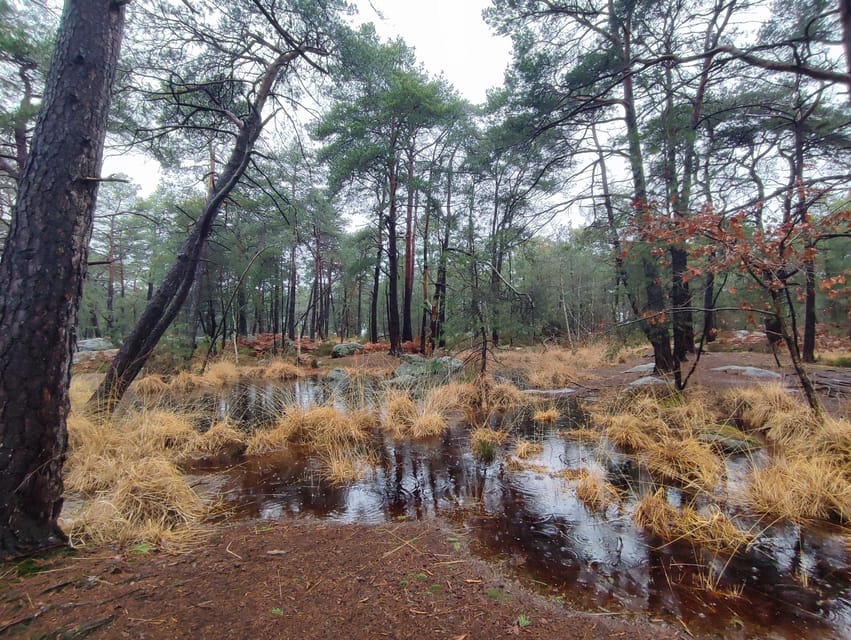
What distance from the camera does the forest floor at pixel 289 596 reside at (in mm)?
1516

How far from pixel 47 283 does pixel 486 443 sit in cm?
390

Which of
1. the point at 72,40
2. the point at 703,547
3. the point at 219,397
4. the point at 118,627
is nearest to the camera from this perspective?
the point at 118,627

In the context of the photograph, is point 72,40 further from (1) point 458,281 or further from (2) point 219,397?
(2) point 219,397

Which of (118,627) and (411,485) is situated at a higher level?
(118,627)

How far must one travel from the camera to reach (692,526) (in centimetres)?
260

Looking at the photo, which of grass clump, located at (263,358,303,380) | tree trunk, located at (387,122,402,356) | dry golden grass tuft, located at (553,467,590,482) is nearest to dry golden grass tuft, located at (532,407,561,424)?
dry golden grass tuft, located at (553,467,590,482)

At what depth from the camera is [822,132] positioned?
18.2ft

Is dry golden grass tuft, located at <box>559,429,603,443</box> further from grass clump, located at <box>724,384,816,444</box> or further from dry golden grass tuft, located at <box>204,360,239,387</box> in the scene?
dry golden grass tuft, located at <box>204,360,239,387</box>

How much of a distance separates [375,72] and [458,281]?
3.53 m

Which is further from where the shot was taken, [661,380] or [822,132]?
[661,380]

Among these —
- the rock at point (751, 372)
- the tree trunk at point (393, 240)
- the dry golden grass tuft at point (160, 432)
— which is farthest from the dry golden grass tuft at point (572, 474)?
the tree trunk at point (393, 240)

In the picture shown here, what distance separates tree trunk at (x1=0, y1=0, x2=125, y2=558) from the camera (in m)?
1.86

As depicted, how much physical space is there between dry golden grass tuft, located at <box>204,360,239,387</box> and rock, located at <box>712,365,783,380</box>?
1243 cm

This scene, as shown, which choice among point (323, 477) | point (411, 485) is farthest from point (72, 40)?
point (411, 485)
